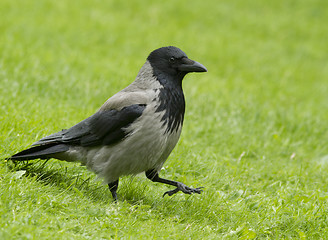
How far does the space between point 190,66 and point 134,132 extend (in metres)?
0.91

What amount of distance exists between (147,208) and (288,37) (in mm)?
10467

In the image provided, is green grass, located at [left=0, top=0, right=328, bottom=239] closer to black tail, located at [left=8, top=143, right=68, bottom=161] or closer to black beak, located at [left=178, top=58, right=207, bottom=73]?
black tail, located at [left=8, top=143, right=68, bottom=161]

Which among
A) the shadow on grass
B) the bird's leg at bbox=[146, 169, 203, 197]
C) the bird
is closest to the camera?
the bird

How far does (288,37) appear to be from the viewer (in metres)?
13.9

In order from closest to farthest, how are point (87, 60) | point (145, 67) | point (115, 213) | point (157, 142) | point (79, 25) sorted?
point (115, 213) < point (157, 142) < point (145, 67) < point (87, 60) < point (79, 25)

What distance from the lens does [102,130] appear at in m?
4.73

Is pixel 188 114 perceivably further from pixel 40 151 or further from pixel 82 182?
pixel 40 151

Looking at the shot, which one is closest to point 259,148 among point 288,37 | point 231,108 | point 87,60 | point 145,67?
point 231,108

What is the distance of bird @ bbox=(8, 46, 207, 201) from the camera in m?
4.57

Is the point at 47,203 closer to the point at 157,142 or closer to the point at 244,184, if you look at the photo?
the point at 157,142

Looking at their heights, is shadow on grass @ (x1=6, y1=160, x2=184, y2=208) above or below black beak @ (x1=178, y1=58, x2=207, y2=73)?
below

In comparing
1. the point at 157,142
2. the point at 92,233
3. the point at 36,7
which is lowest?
the point at 92,233

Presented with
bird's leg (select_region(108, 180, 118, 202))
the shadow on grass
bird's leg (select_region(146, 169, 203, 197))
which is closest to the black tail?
the shadow on grass

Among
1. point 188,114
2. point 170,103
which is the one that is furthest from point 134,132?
point 188,114
